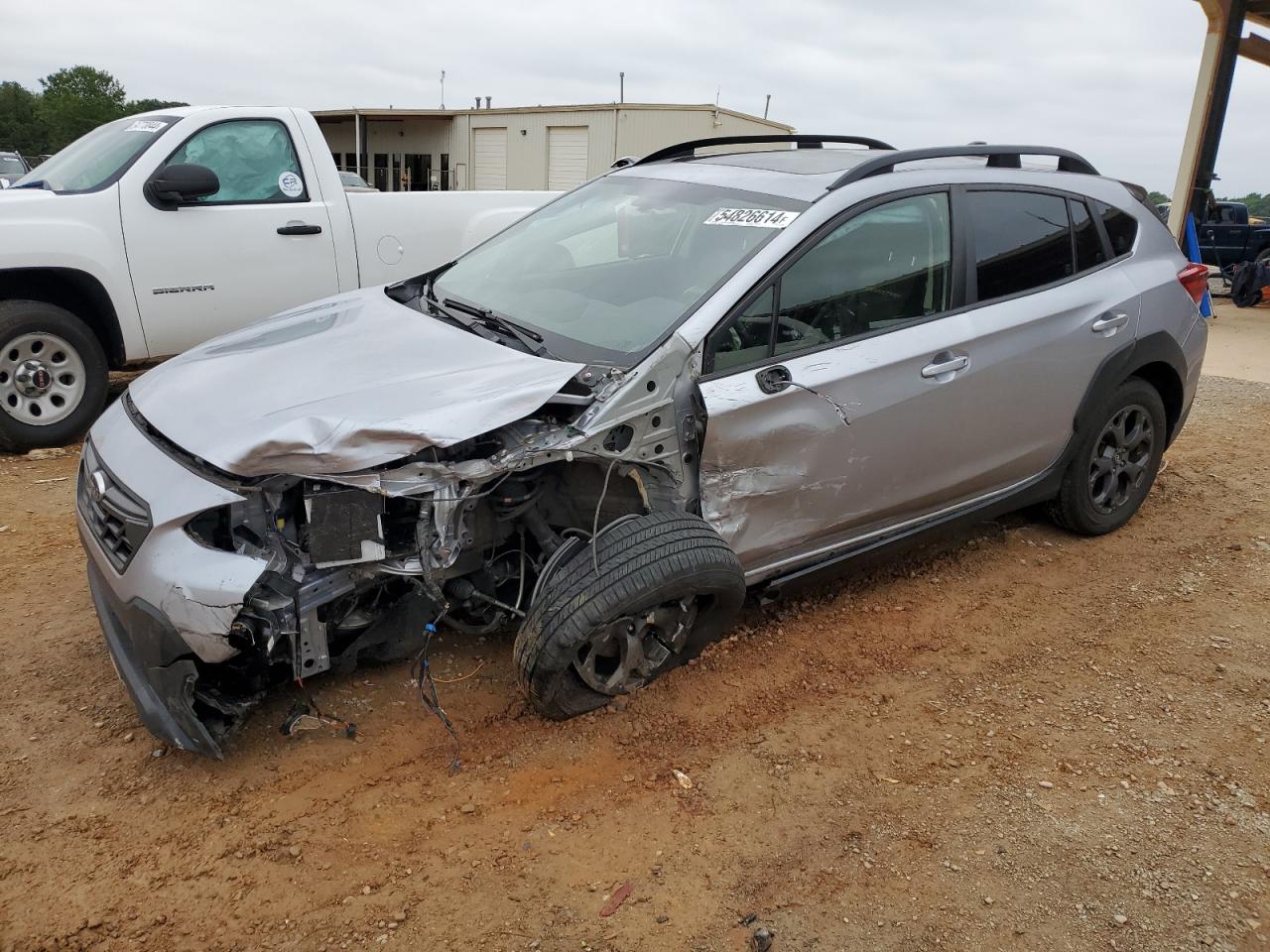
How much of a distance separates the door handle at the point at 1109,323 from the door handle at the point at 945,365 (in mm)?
866

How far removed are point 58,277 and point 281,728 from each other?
380cm

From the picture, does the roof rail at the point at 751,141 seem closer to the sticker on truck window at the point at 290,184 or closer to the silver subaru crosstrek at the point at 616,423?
the silver subaru crosstrek at the point at 616,423

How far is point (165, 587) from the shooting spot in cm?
261

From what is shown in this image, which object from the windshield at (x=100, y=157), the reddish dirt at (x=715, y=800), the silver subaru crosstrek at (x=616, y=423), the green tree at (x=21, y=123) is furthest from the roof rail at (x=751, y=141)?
the green tree at (x=21, y=123)

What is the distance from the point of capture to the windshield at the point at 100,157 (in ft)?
18.6

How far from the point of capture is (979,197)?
385 cm

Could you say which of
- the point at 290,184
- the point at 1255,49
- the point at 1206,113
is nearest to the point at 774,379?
the point at 290,184

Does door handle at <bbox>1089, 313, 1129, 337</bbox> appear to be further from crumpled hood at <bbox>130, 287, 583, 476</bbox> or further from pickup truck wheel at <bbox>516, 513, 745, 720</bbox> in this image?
crumpled hood at <bbox>130, 287, 583, 476</bbox>

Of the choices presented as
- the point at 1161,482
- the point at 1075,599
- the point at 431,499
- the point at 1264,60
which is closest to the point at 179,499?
the point at 431,499

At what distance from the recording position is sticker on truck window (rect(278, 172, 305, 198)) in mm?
6105

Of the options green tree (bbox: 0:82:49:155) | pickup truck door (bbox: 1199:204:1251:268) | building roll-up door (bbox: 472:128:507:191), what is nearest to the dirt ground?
pickup truck door (bbox: 1199:204:1251:268)

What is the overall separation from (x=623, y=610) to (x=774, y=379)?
93cm

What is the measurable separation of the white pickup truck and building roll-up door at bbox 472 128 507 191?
2414cm

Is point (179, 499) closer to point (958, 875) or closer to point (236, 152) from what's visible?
point (958, 875)
